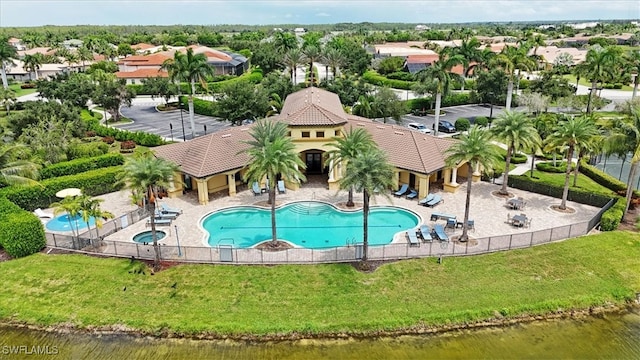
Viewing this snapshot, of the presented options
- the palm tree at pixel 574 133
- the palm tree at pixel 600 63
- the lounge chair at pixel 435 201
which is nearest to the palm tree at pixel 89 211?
the lounge chair at pixel 435 201

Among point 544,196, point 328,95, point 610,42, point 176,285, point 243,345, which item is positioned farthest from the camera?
point 610,42

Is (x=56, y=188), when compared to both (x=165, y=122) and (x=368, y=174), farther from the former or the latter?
(x=165, y=122)

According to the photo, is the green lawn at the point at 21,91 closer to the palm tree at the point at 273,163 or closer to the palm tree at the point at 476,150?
the palm tree at the point at 273,163

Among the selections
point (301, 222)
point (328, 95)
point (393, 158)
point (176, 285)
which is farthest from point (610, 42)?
point (176, 285)

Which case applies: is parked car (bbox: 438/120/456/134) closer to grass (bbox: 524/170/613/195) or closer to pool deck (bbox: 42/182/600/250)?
grass (bbox: 524/170/613/195)

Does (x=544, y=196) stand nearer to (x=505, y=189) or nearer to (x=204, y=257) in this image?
(x=505, y=189)

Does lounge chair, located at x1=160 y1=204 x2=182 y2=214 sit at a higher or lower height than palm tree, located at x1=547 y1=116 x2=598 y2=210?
lower

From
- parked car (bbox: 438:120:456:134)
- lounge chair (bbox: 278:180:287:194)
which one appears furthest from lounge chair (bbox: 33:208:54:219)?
parked car (bbox: 438:120:456:134)
